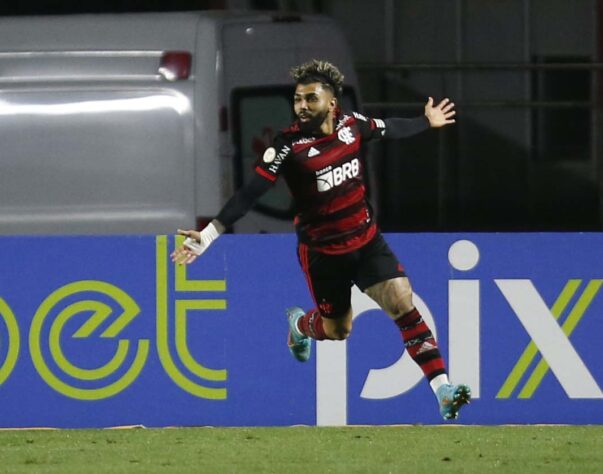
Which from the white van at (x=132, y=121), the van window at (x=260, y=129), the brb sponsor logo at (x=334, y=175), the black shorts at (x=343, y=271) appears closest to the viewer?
the brb sponsor logo at (x=334, y=175)

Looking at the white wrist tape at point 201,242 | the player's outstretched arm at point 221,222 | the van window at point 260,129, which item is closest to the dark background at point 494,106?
the van window at point 260,129

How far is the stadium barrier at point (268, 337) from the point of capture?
1201cm

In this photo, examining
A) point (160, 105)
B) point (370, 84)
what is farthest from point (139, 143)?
point (370, 84)

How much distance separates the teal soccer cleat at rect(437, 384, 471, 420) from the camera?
1104 cm

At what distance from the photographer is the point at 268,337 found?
1206 cm

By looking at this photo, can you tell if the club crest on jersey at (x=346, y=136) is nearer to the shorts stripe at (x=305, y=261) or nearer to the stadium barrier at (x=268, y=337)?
the shorts stripe at (x=305, y=261)

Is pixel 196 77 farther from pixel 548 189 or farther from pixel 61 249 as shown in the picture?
pixel 548 189

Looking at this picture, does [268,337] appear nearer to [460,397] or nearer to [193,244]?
[460,397]

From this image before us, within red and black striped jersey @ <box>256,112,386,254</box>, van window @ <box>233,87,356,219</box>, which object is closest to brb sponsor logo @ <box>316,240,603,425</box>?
red and black striped jersey @ <box>256,112,386,254</box>

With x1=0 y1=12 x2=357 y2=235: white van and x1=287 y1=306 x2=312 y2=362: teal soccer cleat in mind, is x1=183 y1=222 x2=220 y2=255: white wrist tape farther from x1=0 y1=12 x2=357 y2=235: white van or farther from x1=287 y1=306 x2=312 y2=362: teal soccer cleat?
x1=0 y1=12 x2=357 y2=235: white van

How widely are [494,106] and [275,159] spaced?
1303 centimetres

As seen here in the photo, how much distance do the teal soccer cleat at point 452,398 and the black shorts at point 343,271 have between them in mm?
646

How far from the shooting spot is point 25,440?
1150cm

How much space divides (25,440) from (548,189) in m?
13.1
